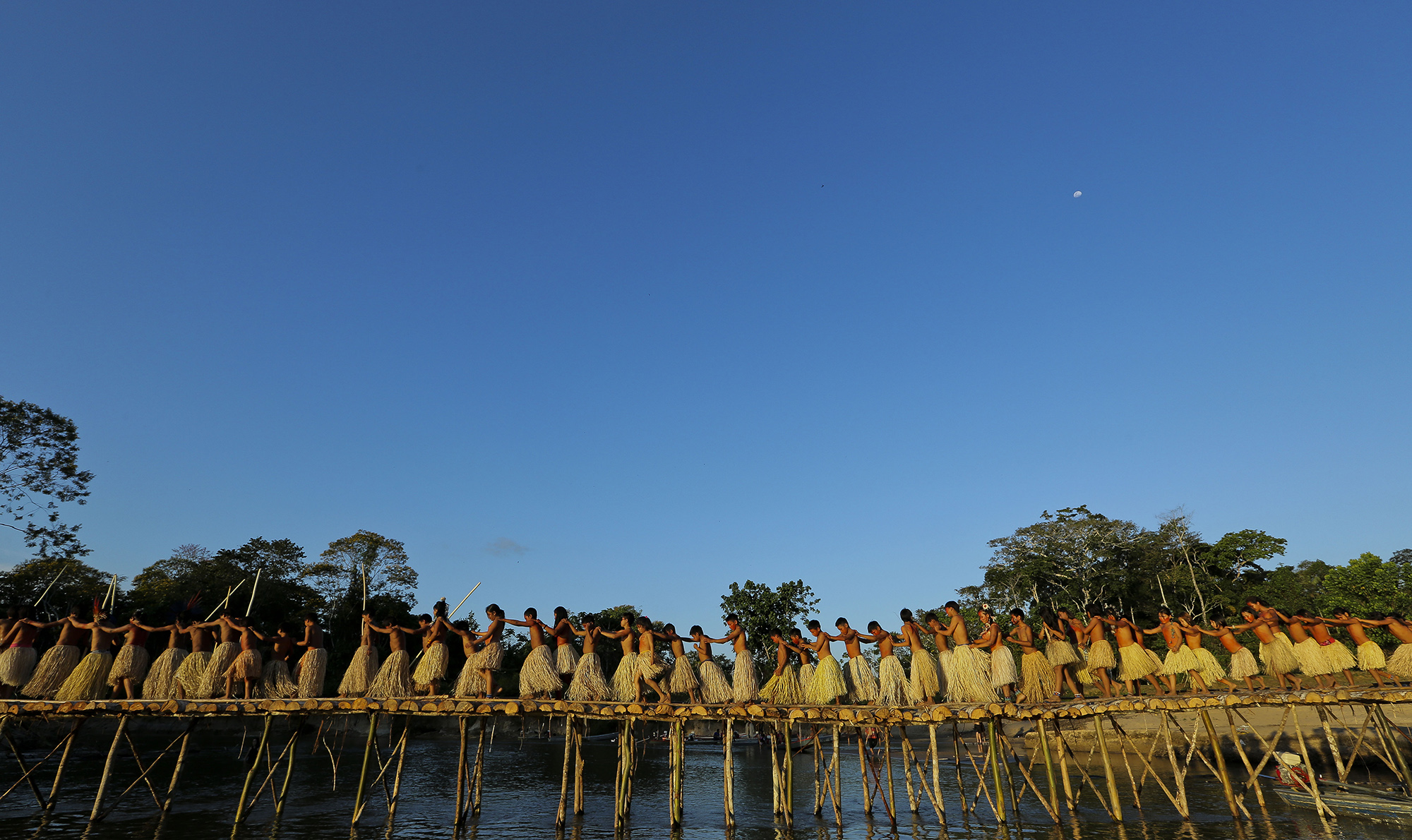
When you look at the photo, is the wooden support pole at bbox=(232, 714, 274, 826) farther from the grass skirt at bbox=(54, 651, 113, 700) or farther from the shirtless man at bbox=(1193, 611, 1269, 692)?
the shirtless man at bbox=(1193, 611, 1269, 692)

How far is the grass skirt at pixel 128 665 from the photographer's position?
14.6 meters

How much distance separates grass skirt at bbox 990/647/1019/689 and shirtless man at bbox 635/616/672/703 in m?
6.22

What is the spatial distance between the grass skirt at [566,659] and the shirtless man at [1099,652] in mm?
10091

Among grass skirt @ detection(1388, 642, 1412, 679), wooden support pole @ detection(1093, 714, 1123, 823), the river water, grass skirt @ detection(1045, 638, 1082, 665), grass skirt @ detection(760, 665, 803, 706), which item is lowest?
the river water

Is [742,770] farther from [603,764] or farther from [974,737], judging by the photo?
[974,737]

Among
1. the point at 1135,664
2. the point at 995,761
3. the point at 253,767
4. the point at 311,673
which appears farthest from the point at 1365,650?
the point at 253,767

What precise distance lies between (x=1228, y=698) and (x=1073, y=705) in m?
2.42

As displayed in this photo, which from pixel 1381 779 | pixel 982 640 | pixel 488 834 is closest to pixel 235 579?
pixel 488 834

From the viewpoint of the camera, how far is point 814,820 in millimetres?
16875

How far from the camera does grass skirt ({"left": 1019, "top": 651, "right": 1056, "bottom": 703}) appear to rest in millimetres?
15219

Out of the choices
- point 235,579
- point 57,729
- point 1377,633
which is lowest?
point 57,729

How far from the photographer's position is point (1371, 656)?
14.8 m

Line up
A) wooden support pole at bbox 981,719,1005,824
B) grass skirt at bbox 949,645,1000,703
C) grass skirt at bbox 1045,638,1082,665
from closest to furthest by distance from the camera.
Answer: wooden support pole at bbox 981,719,1005,824
grass skirt at bbox 949,645,1000,703
grass skirt at bbox 1045,638,1082,665

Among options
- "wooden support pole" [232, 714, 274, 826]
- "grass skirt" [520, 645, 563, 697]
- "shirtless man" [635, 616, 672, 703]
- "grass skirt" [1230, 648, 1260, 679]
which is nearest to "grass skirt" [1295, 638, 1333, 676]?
"grass skirt" [1230, 648, 1260, 679]
